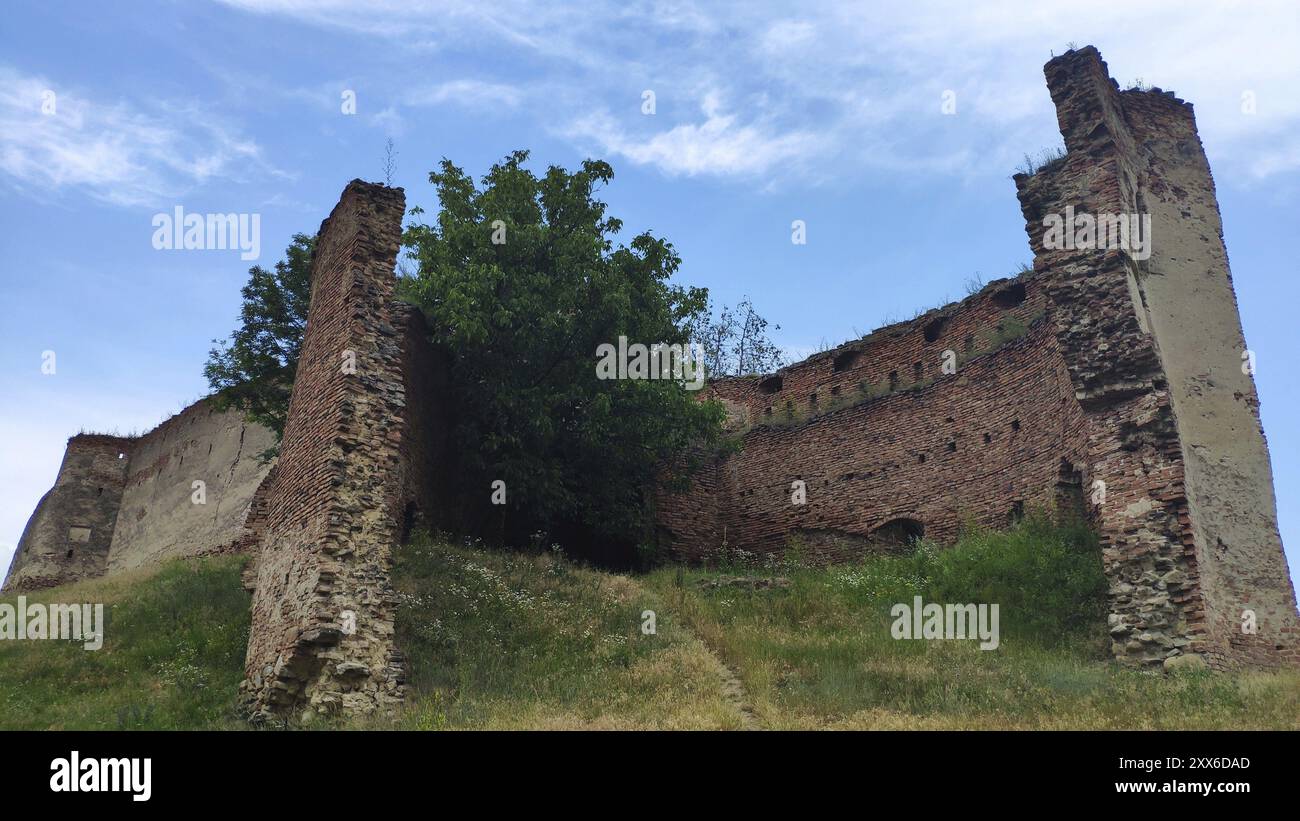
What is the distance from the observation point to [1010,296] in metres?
21.8

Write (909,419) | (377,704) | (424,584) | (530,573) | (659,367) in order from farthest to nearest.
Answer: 1. (909,419)
2. (659,367)
3. (530,573)
4. (424,584)
5. (377,704)

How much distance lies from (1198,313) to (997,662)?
7.02 meters

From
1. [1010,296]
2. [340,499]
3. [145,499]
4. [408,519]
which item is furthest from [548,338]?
[145,499]

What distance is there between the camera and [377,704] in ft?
40.2

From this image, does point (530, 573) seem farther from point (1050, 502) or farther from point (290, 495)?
point (1050, 502)

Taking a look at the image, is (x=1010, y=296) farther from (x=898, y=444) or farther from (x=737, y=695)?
(x=737, y=695)

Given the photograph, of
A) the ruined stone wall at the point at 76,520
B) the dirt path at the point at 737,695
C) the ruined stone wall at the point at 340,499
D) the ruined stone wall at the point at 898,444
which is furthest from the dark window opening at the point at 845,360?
the ruined stone wall at the point at 76,520

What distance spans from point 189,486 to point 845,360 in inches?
727

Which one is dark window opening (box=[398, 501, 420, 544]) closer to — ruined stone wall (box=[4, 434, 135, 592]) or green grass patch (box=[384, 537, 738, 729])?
green grass patch (box=[384, 537, 738, 729])

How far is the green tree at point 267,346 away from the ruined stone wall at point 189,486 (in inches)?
177

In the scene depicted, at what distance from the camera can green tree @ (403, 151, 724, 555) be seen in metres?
18.9

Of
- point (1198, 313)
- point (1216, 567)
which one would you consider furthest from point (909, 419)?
point (1216, 567)

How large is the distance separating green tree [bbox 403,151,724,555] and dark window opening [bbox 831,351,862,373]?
4.78 m

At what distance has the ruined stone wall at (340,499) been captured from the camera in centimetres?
1246
